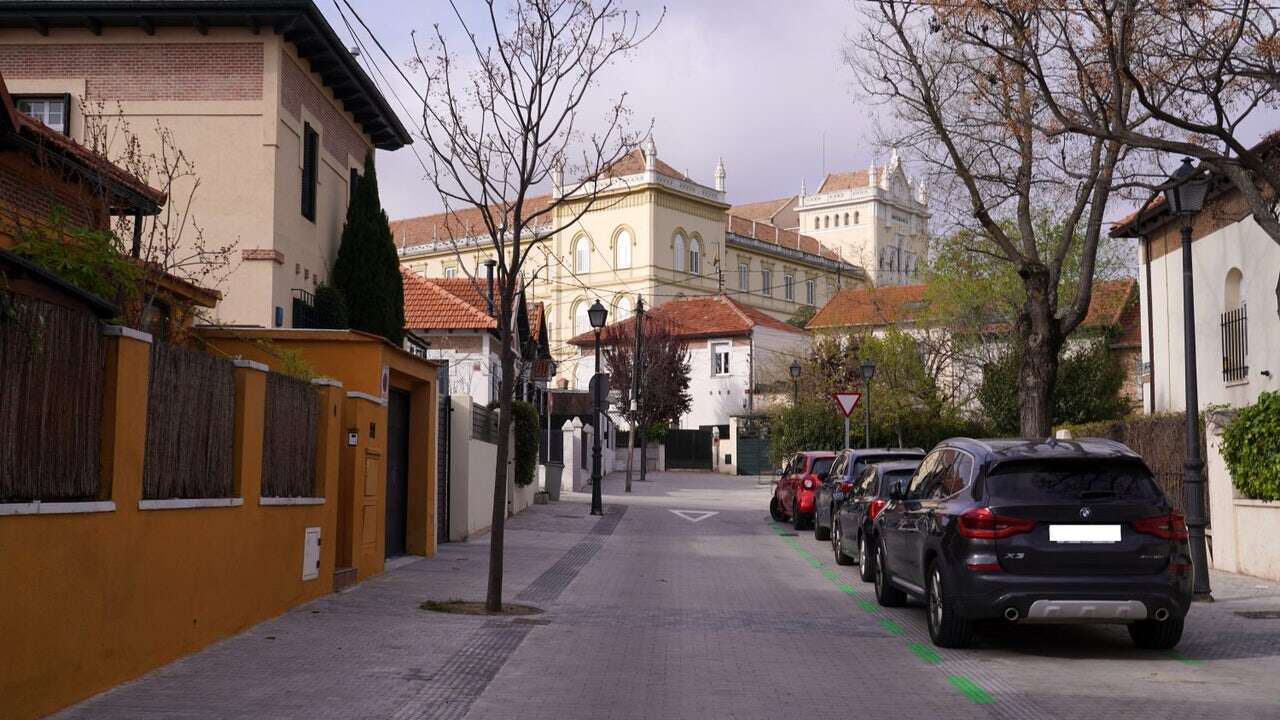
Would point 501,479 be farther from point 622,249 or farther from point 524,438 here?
point 622,249

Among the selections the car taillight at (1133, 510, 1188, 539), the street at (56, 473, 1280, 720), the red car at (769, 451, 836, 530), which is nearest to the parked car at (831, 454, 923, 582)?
the street at (56, 473, 1280, 720)

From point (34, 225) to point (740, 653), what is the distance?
20.8 ft

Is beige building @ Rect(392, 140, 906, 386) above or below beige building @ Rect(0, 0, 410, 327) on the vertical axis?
above

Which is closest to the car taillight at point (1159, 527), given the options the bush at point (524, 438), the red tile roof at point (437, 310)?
the bush at point (524, 438)

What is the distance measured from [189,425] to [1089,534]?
6.92 metres

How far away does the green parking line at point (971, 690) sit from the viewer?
8.46 m

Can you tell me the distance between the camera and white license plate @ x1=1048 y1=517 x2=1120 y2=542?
9969 millimetres

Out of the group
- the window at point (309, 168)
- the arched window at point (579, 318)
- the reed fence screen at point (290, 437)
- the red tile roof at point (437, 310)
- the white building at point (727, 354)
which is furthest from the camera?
the arched window at point (579, 318)

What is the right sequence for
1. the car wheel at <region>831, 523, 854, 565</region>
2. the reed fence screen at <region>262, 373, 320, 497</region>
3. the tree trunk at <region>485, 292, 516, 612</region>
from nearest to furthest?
the reed fence screen at <region>262, 373, 320, 497</region>
the tree trunk at <region>485, 292, 516, 612</region>
the car wheel at <region>831, 523, 854, 565</region>

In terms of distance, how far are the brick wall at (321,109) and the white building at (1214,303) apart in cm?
1556

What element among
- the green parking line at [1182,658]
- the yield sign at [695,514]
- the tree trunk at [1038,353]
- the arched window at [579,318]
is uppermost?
the arched window at [579,318]

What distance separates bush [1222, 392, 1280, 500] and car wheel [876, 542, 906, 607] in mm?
5028

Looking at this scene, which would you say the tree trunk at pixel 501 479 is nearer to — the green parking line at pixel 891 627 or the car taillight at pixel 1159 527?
the green parking line at pixel 891 627

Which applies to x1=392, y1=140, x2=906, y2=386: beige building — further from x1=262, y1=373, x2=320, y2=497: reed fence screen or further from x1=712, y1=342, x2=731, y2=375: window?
x1=262, y1=373, x2=320, y2=497: reed fence screen
